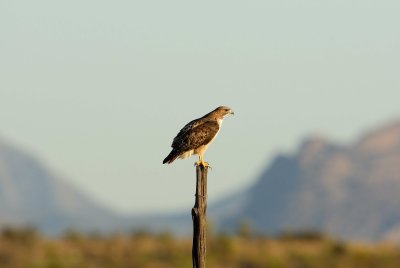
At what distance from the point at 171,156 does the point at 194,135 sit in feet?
1.54

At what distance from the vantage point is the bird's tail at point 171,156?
62.4 ft

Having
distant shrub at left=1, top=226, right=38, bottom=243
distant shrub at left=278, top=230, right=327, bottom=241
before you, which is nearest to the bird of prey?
distant shrub at left=1, top=226, right=38, bottom=243

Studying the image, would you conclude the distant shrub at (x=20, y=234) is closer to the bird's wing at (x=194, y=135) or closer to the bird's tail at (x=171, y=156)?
the bird's wing at (x=194, y=135)

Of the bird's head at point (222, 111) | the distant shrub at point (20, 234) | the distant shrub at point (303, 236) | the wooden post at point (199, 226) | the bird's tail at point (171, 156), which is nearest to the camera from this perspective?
the wooden post at point (199, 226)

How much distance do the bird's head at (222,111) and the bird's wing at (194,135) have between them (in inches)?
17.2

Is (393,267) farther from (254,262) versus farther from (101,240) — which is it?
(101,240)

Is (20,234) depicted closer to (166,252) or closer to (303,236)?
(166,252)

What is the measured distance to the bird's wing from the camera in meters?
19.0

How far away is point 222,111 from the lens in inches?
795

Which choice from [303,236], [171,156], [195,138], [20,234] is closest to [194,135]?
[195,138]

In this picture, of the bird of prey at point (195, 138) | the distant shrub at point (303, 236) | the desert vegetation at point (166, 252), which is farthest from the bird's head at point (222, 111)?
the distant shrub at point (303, 236)

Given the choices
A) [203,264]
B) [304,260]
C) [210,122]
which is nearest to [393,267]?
[304,260]

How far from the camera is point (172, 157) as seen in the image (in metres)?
19.1

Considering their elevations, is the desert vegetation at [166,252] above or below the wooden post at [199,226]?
above
